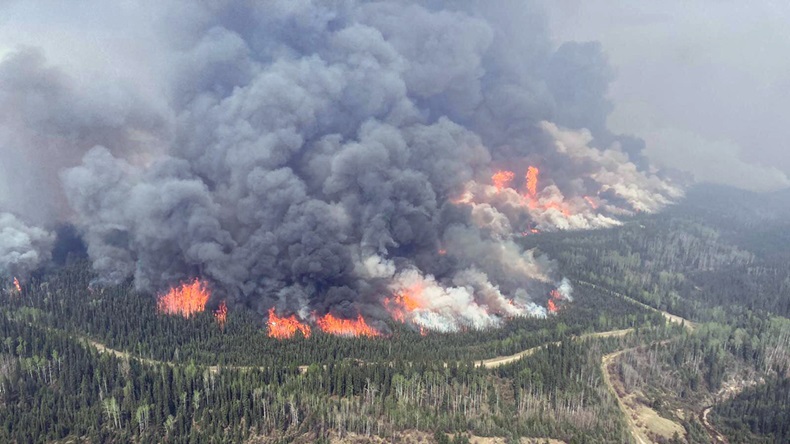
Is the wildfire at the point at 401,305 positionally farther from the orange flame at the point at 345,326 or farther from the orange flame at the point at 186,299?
the orange flame at the point at 186,299

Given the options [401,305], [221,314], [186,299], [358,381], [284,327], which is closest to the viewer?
Answer: [358,381]

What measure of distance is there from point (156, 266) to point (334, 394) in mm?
80727

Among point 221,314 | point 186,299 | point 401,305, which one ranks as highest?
point 186,299

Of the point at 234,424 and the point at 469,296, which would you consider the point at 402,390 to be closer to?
the point at 234,424

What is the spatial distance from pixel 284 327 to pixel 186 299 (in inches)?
1286

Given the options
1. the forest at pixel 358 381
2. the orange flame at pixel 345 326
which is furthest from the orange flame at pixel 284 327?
the orange flame at pixel 345 326

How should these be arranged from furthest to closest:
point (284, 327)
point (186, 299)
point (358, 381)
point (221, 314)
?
1. point (186, 299)
2. point (221, 314)
3. point (284, 327)
4. point (358, 381)

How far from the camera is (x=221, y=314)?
181625mm

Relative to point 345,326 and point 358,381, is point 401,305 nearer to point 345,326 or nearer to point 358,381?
point 345,326

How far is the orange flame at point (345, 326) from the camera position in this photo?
175 metres

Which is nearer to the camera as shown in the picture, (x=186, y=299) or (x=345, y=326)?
(x=345, y=326)


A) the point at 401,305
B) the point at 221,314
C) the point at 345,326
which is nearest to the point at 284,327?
the point at 345,326

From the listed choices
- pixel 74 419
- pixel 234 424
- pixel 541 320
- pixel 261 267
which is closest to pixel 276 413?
pixel 234 424

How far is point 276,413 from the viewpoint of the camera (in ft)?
450
